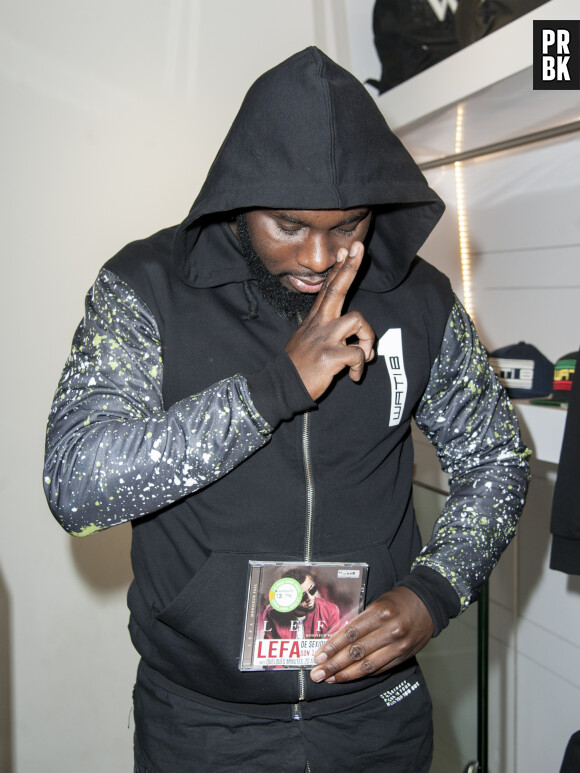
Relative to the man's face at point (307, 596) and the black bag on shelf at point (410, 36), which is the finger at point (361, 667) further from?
the black bag on shelf at point (410, 36)

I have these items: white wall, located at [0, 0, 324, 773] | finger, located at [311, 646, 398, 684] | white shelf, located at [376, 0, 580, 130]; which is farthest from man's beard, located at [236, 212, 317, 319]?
white wall, located at [0, 0, 324, 773]

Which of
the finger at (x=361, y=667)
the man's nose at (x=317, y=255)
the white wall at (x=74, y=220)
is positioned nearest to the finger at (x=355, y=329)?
the man's nose at (x=317, y=255)

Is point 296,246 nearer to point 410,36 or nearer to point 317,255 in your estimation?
point 317,255

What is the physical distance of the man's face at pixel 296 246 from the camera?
3.36 feet

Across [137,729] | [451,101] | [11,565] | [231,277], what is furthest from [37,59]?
[137,729]

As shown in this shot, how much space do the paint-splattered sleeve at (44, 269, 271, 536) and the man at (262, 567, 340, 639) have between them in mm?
207

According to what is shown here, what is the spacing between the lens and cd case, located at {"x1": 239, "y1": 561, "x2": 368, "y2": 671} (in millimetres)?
985

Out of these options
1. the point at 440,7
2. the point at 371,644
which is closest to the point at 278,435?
the point at 371,644

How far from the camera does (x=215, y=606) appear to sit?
3.30 feet

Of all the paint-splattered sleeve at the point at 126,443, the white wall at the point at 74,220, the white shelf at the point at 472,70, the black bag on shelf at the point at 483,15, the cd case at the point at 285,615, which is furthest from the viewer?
the white wall at the point at 74,220

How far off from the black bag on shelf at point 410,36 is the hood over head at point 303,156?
3.34ft

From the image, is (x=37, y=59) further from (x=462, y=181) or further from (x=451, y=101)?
(x=462, y=181)

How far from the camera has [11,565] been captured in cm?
199

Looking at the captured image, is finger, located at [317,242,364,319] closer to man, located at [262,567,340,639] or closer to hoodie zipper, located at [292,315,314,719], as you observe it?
hoodie zipper, located at [292,315,314,719]
